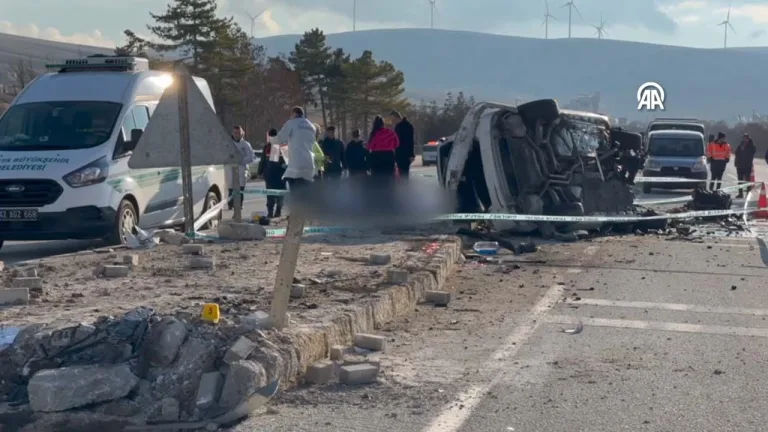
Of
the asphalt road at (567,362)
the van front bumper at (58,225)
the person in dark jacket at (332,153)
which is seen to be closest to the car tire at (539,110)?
the asphalt road at (567,362)

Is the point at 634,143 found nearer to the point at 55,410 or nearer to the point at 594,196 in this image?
the point at 594,196

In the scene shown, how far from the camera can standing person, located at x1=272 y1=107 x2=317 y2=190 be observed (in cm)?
1496

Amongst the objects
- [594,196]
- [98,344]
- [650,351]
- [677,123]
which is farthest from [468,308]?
[677,123]

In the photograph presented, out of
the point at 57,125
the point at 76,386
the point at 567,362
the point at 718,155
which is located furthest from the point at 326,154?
the point at 718,155

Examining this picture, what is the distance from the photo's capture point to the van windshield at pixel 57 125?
12672 millimetres

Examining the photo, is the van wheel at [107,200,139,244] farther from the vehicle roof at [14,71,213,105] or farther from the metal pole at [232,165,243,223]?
the vehicle roof at [14,71,213,105]

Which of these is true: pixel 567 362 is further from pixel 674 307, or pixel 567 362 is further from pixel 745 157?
pixel 745 157

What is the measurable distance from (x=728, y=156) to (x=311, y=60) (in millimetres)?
35003

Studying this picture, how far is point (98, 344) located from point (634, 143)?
40.2 ft

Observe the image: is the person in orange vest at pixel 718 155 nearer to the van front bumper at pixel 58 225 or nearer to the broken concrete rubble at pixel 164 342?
the van front bumper at pixel 58 225

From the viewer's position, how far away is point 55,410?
5500mm

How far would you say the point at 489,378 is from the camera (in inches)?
262

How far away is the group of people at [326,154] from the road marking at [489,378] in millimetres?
6027

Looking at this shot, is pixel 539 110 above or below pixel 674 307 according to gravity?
above
